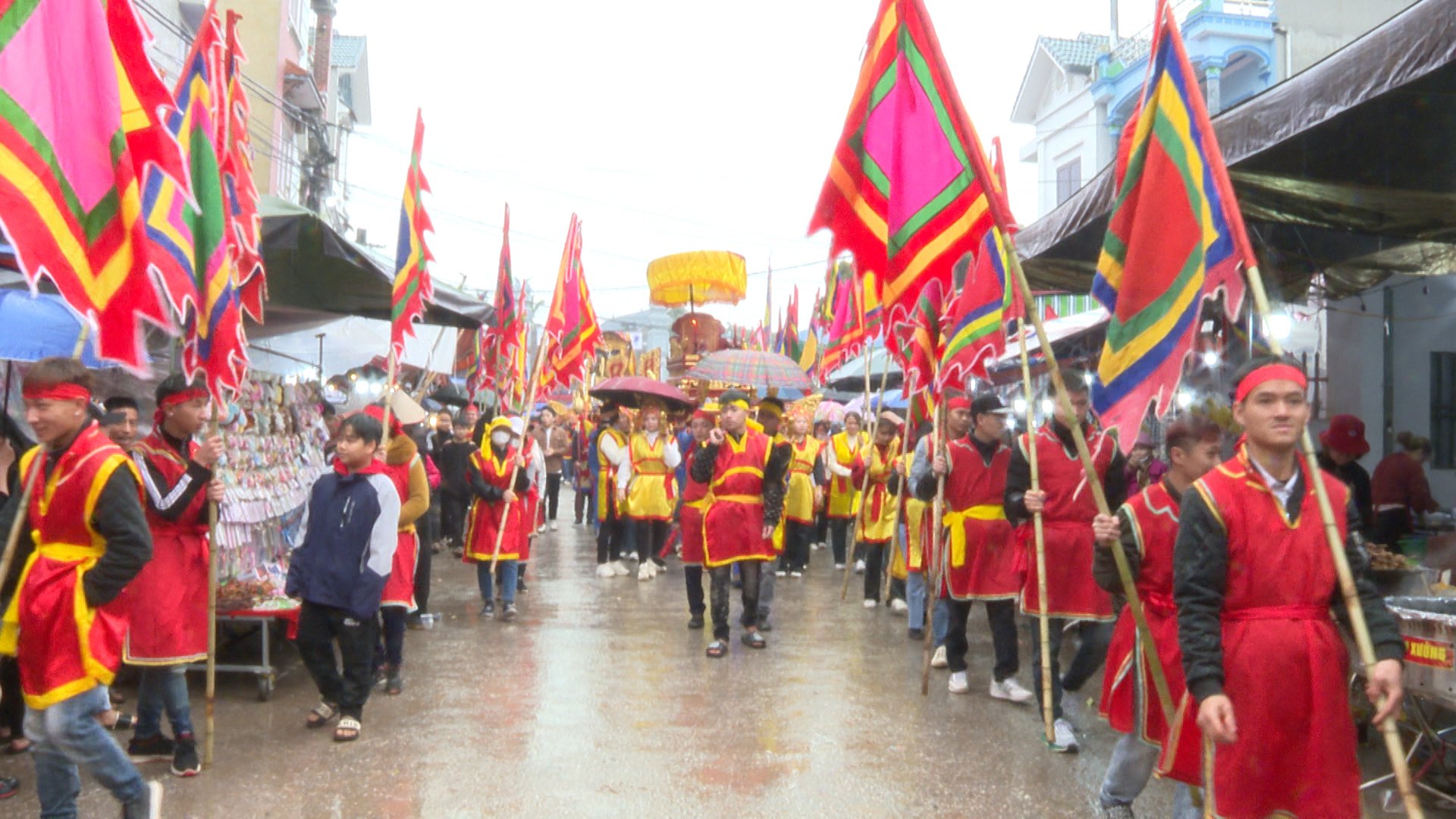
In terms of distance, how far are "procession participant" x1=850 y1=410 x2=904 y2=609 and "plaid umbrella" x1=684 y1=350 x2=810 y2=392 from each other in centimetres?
225

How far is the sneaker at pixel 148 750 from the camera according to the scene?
18.9 feet

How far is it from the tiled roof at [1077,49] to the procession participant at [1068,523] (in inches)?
849

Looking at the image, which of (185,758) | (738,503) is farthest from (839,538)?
(185,758)

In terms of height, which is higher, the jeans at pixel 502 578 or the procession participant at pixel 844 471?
the procession participant at pixel 844 471

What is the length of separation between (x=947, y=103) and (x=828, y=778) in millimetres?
3468

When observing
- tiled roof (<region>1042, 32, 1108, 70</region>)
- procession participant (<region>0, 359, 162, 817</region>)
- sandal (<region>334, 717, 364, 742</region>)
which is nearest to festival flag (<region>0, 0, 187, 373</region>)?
procession participant (<region>0, 359, 162, 817</region>)

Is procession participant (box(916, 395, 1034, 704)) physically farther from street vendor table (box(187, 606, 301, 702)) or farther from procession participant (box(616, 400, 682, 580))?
procession participant (box(616, 400, 682, 580))

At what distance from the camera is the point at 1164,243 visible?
424 cm

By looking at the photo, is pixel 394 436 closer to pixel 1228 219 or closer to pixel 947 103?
pixel 947 103

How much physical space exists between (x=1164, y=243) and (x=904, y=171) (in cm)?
222

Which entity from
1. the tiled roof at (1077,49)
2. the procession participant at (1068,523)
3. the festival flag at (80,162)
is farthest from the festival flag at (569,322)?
the tiled roof at (1077,49)

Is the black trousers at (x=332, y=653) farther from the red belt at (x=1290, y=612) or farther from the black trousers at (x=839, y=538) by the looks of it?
the black trousers at (x=839, y=538)

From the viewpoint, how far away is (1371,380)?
11039mm

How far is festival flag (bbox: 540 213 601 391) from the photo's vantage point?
1338 cm
